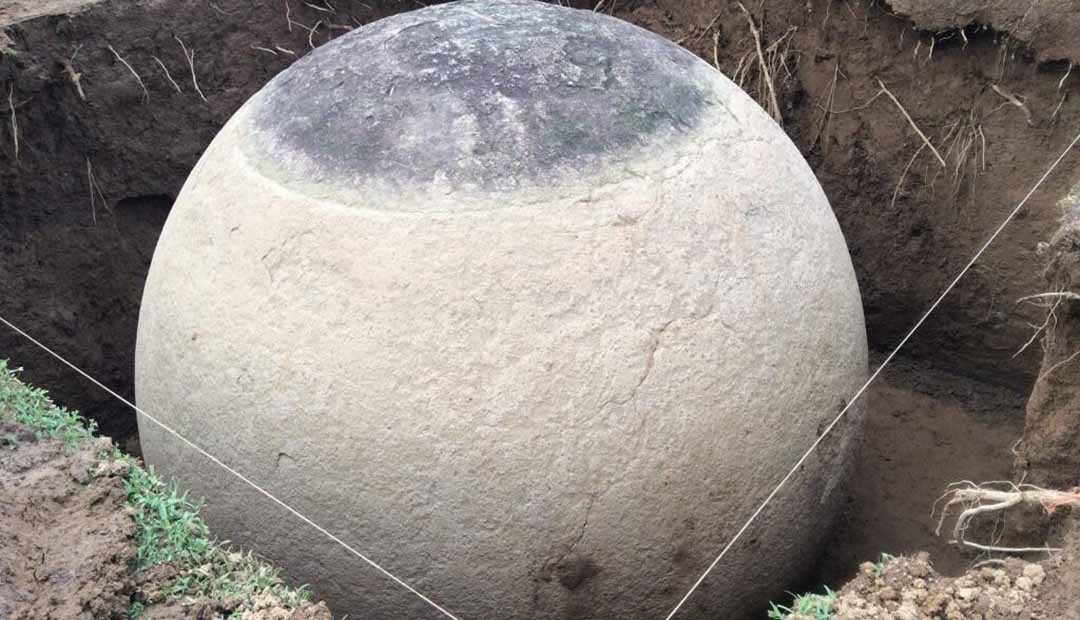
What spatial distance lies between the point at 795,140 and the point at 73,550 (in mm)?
3237

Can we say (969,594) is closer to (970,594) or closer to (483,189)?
(970,594)

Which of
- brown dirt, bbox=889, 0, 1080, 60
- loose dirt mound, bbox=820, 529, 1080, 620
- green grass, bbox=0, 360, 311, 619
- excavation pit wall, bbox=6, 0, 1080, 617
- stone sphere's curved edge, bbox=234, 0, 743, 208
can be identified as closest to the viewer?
loose dirt mound, bbox=820, 529, 1080, 620

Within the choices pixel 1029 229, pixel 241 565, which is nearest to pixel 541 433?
pixel 241 565

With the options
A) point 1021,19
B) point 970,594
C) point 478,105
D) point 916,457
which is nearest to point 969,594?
point 970,594

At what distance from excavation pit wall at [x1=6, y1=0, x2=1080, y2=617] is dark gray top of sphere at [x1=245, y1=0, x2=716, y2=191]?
1368 millimetres

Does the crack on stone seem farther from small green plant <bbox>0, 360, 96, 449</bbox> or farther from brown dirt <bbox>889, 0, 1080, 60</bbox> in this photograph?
brown dirt <bbox>889, 0, 1080, 60</bbox>

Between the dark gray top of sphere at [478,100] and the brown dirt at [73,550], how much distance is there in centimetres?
89

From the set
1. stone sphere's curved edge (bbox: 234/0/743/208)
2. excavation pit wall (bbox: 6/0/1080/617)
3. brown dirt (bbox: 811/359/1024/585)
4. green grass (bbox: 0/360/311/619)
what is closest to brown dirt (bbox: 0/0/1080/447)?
excavation pit wall (bbox: 6/0/1080/617)

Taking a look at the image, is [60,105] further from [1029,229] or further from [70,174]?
[1029,229]

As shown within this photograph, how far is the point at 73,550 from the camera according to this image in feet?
7.41

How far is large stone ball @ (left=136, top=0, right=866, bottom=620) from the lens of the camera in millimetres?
2635

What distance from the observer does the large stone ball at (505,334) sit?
2.63 metres

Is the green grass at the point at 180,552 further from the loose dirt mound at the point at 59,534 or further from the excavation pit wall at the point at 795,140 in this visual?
the excavation pit wall at the point at 795,140

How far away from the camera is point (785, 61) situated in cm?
451
